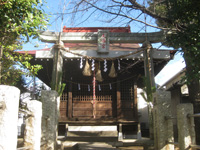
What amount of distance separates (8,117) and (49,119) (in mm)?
3870

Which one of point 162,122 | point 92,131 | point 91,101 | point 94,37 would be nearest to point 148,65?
point 94,37

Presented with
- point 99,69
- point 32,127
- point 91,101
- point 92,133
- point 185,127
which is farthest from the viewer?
point 91,101

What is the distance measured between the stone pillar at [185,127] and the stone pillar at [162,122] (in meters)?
1.53

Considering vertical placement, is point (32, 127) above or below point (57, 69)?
below

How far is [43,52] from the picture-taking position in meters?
9.44

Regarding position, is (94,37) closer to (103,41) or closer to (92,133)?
(103,41)

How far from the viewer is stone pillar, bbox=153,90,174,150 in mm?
6297

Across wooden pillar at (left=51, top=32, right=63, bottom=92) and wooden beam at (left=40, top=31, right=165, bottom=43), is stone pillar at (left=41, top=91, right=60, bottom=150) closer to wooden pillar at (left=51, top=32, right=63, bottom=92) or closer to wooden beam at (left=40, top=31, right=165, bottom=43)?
wooden pillar at (left=51, top=32, right=63, bottom=92)

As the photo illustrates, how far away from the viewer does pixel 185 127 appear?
4.73 m

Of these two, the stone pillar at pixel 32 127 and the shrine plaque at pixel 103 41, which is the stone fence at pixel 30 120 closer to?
the stone pillar at pixel 32 127

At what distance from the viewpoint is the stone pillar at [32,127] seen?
14.2 feet

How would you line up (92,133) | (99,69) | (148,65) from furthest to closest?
(99,69), (92,133), (148,65)

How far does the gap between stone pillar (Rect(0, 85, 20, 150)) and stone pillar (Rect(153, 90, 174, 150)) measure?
4.68 metres

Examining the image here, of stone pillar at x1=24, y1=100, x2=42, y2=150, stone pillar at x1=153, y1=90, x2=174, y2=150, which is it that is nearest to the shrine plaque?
stone pillar at x1=153, y1=90, x2=174, y2=150
